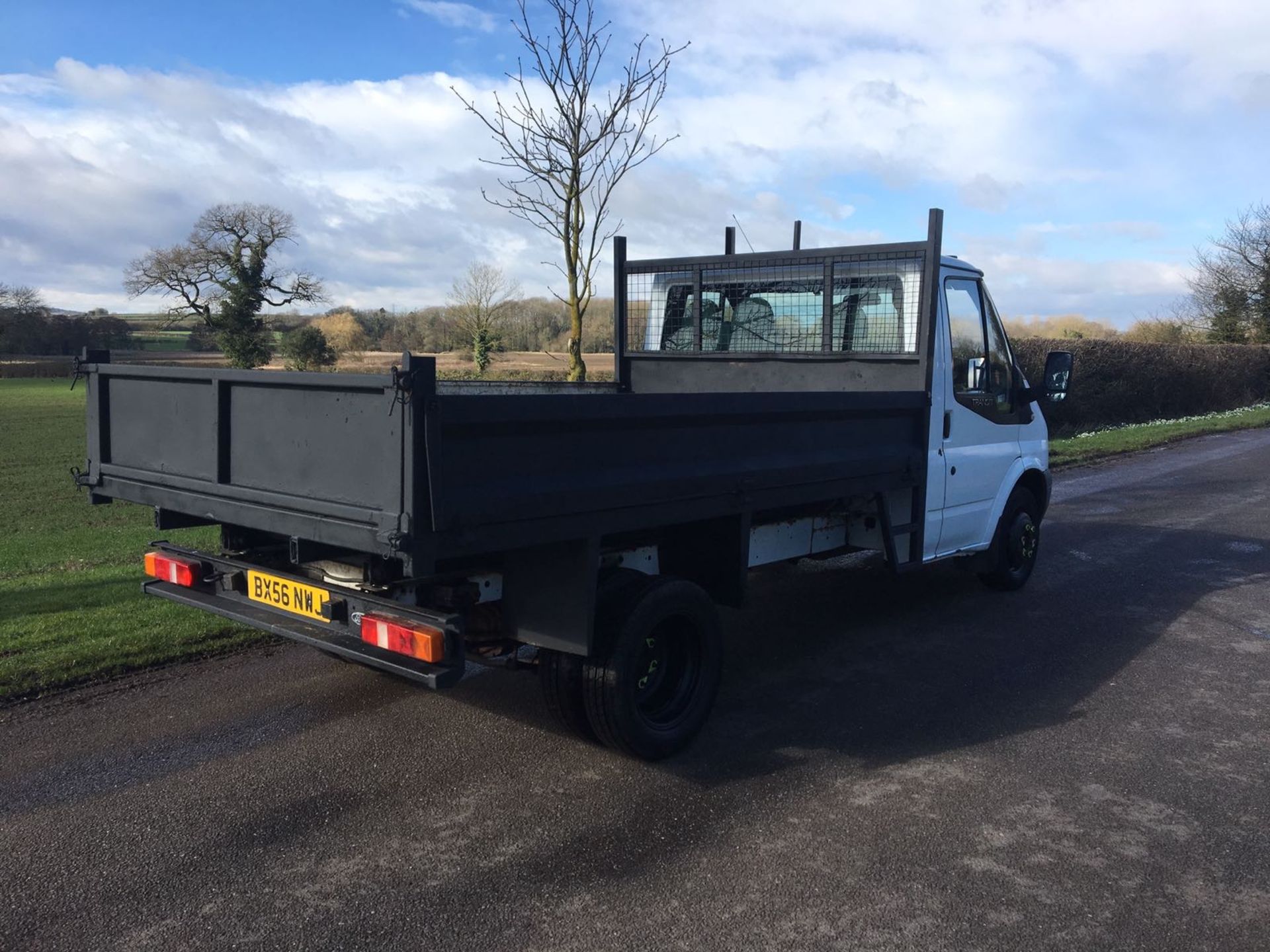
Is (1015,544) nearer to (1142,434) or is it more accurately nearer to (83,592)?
(83,592)

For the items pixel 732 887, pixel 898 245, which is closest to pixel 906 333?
pixel 898 245

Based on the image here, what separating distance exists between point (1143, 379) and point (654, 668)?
23.8m

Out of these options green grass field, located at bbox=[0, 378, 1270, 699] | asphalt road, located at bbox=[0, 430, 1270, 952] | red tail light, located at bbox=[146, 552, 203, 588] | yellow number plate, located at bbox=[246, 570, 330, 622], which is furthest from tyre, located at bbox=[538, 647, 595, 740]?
green grass field, located at bbox=[0, 378, 1270, 699]

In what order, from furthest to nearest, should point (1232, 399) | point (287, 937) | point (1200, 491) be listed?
1. point (1232, 399)
2. point (1200, 491)
3. point (287, 937)

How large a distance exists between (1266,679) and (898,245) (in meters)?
3.27

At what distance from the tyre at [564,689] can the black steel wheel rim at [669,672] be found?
27 centimetres

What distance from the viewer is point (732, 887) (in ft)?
10.9

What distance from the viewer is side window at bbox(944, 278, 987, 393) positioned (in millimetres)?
6191

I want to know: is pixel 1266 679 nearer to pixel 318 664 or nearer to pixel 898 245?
pixel 898 245

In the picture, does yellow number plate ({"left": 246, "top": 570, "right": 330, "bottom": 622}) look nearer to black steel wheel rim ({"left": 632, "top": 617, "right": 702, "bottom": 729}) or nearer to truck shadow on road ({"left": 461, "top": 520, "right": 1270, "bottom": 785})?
truck shadow on road ({"left": 461, "top": 520, "right": 1270, "bottom": 785})

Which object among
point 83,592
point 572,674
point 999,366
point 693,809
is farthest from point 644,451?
point 83,592

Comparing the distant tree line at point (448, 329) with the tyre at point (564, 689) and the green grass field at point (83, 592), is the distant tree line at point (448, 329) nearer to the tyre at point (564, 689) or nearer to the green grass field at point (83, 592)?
the green grass field at point (83, 592)

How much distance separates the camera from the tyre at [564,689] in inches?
166

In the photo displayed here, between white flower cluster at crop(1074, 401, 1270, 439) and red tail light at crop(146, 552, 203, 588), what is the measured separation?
18480 mm
